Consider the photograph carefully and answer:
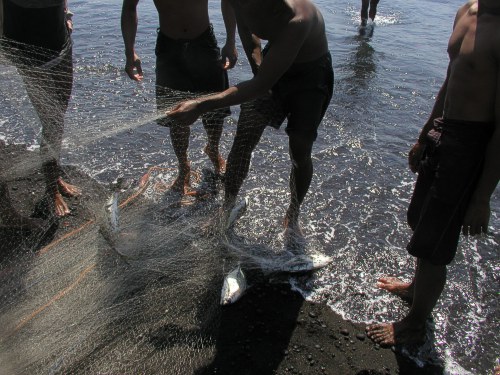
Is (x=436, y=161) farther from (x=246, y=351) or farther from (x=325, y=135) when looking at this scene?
(x=325, y=135)

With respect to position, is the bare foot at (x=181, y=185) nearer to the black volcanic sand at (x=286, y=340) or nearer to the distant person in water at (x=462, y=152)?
the black volcanic sand at (x=286, y=340)

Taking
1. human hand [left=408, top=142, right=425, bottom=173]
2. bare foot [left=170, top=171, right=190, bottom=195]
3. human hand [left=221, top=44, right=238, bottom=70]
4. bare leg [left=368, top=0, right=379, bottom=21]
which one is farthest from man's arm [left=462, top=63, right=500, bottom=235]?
bare leg [left=368, top=0, right=379, bottom=21]

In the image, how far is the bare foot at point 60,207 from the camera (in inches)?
165

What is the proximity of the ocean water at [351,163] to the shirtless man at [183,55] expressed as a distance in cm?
45

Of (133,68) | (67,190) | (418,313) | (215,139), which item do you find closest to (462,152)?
(418,313)

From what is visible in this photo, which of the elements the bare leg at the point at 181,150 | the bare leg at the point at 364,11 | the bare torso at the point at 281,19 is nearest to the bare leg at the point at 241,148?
the bare torso at the point at 281,19

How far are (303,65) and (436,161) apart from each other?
135 centimetres

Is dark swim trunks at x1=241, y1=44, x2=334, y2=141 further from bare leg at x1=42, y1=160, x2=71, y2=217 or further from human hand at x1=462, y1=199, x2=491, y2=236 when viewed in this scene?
bare leg at x1=42, y1=160, x2=71, y2=217

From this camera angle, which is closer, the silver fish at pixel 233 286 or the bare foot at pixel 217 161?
the silver fish at pixel 233 286

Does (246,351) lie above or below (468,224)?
below

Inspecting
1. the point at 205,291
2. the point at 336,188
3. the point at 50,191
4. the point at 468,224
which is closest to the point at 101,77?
the point at 50,191

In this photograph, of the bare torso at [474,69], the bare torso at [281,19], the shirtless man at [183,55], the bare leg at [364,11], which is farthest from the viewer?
the bare leg at [364,11]

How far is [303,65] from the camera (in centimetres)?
336

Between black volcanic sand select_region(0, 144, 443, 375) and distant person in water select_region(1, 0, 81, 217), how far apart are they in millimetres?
635
